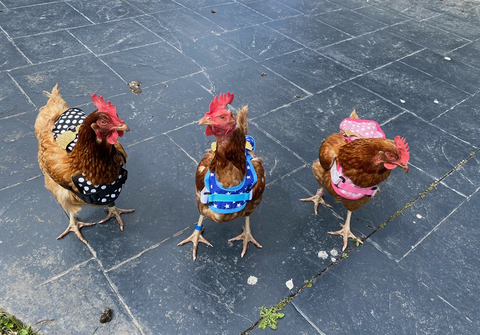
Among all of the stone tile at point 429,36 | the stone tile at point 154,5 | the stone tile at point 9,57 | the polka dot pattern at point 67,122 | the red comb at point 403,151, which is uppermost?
the red comb at point 403,151

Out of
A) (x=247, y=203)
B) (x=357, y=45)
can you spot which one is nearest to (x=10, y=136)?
(x=247, y=203)

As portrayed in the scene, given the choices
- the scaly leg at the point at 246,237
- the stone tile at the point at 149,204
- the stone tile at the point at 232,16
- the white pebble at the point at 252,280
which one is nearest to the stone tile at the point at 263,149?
the stone tile at the point at 149,204

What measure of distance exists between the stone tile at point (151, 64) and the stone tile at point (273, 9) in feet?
9.17

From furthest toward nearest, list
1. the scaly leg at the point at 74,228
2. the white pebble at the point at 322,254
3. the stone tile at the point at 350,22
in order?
the stone tile at the point at 350,22 → the white pebble at the point at 322,254 → the scaly leg at the point at 74,228

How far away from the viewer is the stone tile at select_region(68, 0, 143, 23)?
6.08 meters

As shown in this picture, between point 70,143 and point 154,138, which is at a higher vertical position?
point 70,143

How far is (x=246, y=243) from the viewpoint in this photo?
9.45 ft

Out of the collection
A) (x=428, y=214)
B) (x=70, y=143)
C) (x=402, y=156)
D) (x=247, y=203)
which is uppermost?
(x=402, y=156)

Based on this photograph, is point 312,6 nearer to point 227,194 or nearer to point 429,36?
point 429,36

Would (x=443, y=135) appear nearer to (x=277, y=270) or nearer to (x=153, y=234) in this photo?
(x=277, y=270)

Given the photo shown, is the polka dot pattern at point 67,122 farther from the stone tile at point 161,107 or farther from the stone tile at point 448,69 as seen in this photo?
the stone tile at point 448,69

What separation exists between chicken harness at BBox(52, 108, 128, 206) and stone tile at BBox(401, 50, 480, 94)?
5787 mm

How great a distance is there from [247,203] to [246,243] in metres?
0.52

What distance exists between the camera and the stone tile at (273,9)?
7077mm
